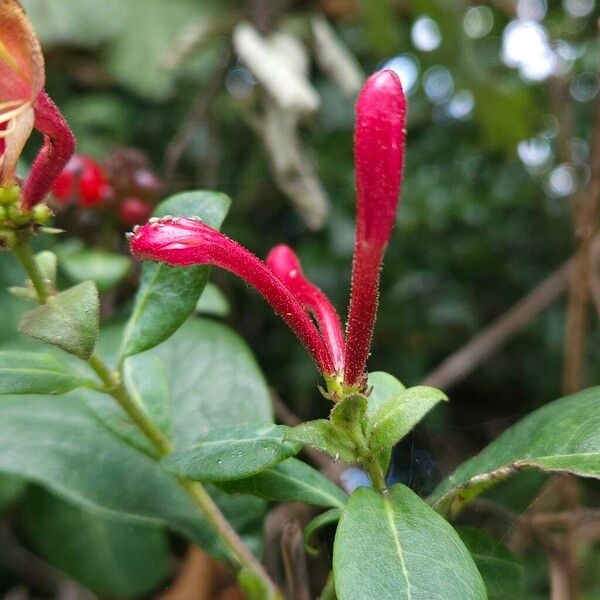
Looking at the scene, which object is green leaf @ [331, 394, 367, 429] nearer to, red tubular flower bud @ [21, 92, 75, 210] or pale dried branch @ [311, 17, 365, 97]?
red tubular flower bud @ [21, 92, 75, 210]

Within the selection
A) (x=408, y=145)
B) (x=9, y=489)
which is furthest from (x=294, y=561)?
(x=408, y=145)

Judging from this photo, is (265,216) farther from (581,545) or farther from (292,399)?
(581,545)

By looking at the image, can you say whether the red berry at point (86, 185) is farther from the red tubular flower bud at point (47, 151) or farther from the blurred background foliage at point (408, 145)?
the red tubular flower bud at point (47, 151)

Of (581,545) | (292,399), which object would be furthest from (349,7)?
(581,545)

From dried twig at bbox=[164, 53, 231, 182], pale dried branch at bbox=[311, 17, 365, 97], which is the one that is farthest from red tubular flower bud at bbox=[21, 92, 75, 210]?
pale dried branch at bbox=[311, 17, 365, 97]

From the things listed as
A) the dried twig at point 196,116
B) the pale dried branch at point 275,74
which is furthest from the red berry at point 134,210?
the pale dried branch at point 275,74
